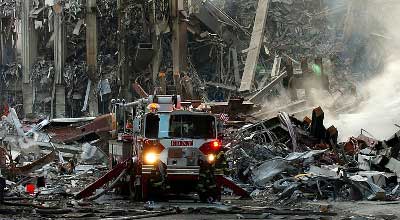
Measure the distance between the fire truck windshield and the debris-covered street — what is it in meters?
0.03

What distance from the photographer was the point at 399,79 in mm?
33906

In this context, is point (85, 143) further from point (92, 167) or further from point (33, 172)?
→ point (33, 172)

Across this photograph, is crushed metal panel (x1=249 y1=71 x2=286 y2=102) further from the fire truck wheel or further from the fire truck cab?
the fire truck wheel

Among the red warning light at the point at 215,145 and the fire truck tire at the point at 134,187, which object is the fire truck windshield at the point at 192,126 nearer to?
the red warning light at the point at 215,145

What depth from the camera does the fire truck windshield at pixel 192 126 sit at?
1661cm

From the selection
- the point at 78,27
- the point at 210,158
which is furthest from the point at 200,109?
the point at 78,27

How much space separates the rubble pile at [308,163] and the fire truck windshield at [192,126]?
2.06 meters

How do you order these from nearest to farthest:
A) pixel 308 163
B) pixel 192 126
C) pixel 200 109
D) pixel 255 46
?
pixel 192 126 < pixel 200 109 < pixel 308 163 < pixel 255 46

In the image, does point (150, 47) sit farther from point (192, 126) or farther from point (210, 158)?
point (210, 158)

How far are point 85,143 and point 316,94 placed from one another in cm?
896

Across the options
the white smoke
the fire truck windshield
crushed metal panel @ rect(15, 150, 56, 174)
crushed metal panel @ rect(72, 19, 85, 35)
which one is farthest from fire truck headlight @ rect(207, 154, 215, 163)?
crushed metal panel @ rect(72, 19, 85, 35)

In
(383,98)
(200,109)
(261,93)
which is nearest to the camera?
(200,109)

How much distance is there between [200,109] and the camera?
679 inches

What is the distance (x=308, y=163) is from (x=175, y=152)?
5.04 meters
